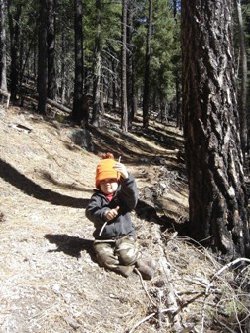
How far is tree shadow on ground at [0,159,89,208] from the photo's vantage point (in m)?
7.14

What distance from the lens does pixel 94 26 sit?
21.6 metres

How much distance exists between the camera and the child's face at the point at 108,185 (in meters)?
4.72

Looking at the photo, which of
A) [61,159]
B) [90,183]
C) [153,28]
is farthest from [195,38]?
[153,28]

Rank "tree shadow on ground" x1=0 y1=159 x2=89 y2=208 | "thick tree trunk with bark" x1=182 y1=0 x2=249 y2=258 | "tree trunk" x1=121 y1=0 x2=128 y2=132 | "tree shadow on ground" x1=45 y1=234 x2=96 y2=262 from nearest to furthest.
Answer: "tree shadow on ground" x1=45 y1=234 x2=96 y2=262, "thick tree trunk with bark" x1=182 y1=0 x2=249 y2=258, "tree shadow on ground" x1=0 y1=159 x2=89 y2=208, "tree trunk" x1=121 y1=0 x2=128 y2=132

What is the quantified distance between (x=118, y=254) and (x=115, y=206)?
545 mm

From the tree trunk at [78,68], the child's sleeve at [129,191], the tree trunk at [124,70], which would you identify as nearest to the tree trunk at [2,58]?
the tree trunk at [78,68]

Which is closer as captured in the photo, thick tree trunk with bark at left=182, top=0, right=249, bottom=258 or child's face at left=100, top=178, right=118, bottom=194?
child's face at left=100, top=178, right=118, bottom=194

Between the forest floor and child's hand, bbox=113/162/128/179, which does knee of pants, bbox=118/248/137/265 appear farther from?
child's hand, bbox=113/162/128/179

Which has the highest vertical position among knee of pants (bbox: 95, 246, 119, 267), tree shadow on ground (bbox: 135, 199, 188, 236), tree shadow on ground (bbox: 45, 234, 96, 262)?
knee of pants (bbox: 95, 246, 119, 267)

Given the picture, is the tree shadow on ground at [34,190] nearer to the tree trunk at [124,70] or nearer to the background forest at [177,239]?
the background forest at [177,239]

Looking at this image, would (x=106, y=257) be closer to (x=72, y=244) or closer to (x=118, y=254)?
(x=118, y=254)

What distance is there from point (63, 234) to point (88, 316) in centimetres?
173

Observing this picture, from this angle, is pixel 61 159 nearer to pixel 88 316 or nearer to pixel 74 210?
pixel 74 210

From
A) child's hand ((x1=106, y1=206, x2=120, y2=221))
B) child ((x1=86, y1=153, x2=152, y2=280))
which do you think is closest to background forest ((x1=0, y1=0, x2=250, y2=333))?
child ((x1=86, y1=153, x2=152, y2=280))
